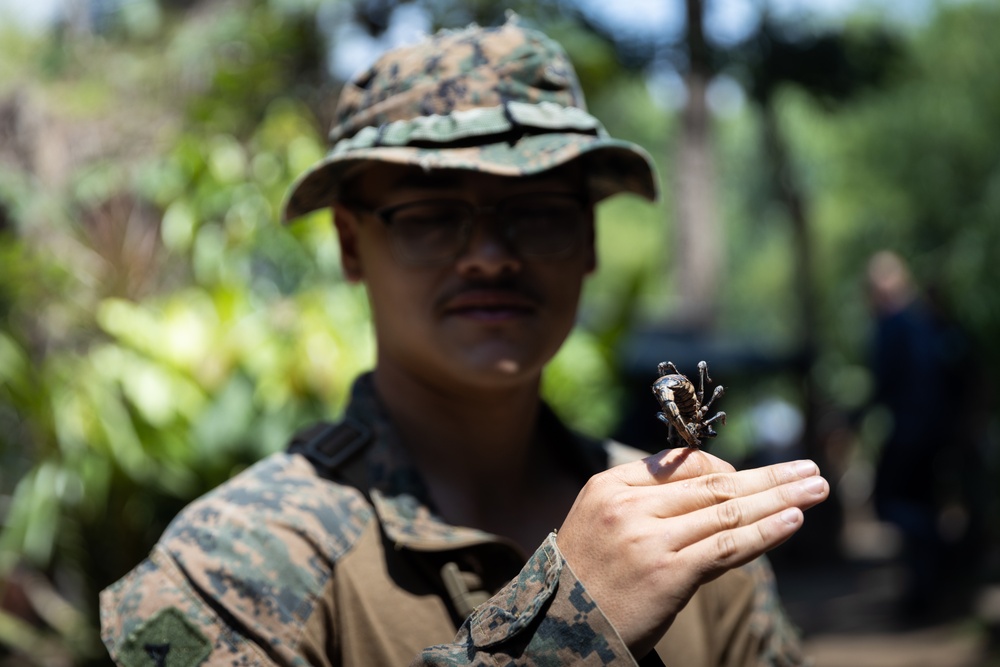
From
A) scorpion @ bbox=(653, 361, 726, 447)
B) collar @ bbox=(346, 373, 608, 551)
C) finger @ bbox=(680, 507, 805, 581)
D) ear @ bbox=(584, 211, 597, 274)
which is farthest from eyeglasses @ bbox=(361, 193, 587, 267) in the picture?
finger @ bbox=(680, 507, 805, 581)

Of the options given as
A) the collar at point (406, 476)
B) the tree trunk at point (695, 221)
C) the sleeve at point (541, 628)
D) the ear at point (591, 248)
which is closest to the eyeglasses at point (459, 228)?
the ear at point (591, 248)

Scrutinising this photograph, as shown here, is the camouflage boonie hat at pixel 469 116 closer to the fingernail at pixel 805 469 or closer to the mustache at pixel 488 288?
the mustache at pixel 488 288

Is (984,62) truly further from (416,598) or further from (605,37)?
(416,598)

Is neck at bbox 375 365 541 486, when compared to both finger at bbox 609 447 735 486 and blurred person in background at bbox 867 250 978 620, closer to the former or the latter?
finger at bbox 609 447 735 486

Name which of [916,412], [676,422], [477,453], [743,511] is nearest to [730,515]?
[743,511]

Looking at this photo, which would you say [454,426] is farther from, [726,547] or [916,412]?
[916,412]
